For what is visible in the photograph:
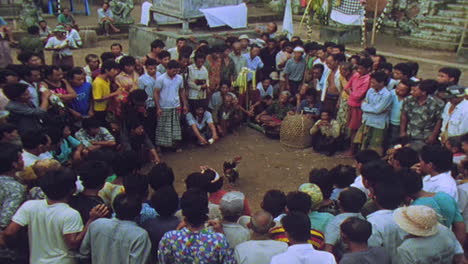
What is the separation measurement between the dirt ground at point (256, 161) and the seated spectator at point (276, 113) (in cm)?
27

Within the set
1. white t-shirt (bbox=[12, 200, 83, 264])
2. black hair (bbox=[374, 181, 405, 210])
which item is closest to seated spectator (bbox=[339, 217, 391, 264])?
black hair (bbox=[374, 181, 405, 210])

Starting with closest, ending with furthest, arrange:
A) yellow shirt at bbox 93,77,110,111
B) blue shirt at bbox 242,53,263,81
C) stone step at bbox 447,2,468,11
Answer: yellow shirt at bbox 93,77,110,111, blue shirt at bbox 242,53,263,81, stone step at bbox 447,2,468,11

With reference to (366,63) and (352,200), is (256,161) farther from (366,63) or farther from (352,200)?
(352,200)

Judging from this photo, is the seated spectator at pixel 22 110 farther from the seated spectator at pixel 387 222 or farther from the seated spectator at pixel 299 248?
the seated spectator at pixel 387 222

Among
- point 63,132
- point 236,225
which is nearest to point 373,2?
point 63,132

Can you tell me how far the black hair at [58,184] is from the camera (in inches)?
133

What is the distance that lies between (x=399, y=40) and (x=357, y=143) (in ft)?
26.7

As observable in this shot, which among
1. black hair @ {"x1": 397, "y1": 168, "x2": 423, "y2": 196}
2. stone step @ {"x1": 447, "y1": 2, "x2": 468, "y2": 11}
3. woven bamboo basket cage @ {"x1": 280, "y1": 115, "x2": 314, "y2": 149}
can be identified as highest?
stone step @ {"x1": 447, "y1": 2, "x2": 468, "y2": 11}

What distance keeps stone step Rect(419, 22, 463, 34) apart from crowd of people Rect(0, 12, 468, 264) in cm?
640

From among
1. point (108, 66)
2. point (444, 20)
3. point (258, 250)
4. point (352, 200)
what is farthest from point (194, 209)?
point (444, 20)

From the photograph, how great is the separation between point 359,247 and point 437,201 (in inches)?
43.2

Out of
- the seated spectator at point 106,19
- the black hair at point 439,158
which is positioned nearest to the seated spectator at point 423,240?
the black hair at point 439,158

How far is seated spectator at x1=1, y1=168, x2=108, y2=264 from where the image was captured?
3355 millimetres

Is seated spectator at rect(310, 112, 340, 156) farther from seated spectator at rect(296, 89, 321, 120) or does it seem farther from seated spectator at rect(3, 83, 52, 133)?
seated spectator at rect(3, 83, 52, 133)
